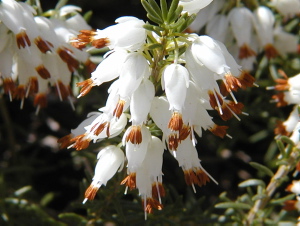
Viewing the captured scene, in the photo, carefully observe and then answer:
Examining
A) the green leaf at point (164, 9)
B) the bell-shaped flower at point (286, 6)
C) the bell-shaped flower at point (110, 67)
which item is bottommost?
the bell-shaped flower at point (286, 6)

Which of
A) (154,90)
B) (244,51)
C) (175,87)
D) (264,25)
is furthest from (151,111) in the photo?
(264,25)

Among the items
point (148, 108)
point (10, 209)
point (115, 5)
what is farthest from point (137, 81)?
point (115, 5)

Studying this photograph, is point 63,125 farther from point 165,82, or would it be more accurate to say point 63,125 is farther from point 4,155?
point 165,82

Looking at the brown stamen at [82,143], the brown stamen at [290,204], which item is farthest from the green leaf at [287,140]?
the brown stamen at [82,143]

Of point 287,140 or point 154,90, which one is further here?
point 287,140

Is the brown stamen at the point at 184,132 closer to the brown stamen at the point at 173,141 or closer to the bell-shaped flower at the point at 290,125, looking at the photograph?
the brown stamen at the point at 173,141

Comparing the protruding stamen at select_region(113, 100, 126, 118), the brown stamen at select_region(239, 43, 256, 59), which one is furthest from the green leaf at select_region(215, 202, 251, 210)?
the protruding stamen at select_region(113, 100, 126, 118)

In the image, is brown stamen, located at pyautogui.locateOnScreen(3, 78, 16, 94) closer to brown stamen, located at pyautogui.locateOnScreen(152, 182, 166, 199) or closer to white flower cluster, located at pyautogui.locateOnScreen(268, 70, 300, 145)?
brown stamen, located at pyautogui.locateOnScreen(152, 182, 166, 199)

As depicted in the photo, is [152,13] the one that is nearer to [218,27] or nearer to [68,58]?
[68,58]

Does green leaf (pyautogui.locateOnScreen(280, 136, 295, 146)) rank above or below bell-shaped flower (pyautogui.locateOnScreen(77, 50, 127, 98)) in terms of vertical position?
below
